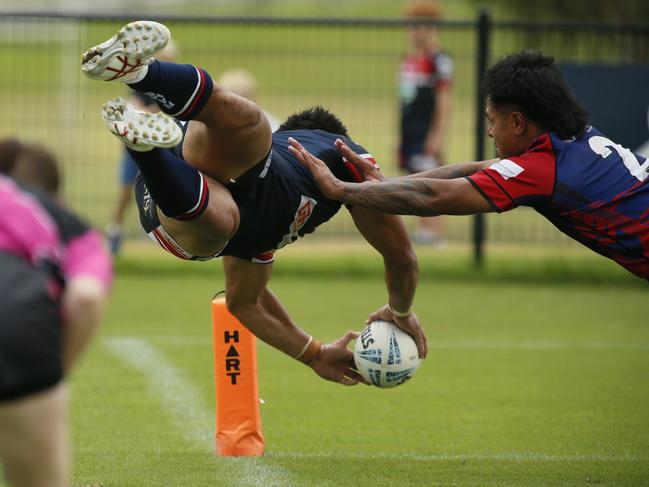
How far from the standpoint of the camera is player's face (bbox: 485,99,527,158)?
A: 5734 millimetres

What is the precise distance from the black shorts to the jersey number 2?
118 inches

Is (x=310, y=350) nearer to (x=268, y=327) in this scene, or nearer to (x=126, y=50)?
(x=268, y=327)

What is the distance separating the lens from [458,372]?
8891 mm

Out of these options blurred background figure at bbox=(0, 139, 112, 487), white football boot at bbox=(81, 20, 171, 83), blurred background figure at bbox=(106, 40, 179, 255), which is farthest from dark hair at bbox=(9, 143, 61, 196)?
blurred background figure at bbox=(106, 40, 179, 255)

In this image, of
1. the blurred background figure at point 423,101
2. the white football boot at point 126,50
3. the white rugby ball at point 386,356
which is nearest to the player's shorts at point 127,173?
the blurred background figure at point 423,101

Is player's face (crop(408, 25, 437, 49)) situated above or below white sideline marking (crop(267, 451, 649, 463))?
above

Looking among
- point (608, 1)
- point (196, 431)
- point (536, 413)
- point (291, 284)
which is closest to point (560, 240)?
point (291, 284)

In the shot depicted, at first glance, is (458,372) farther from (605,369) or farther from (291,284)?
(291,284)

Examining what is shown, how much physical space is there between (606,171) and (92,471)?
2955 millimetres

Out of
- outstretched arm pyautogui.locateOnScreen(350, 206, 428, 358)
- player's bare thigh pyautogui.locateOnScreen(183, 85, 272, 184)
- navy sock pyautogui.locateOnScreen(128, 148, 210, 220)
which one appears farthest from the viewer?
outstretched arm pyautogui.locateOnScreen(350, 206, 428, 358)

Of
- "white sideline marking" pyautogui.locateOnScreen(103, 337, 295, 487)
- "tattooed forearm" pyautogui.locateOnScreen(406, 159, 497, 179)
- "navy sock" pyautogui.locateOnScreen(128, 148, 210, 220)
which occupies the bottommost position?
"white sideline marking" pyautogui.locateOnScreen(103, 337, 295, 487)

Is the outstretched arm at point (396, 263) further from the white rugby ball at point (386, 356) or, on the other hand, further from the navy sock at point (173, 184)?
the navy sock at point (173, 184)

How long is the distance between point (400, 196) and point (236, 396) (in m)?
1.58

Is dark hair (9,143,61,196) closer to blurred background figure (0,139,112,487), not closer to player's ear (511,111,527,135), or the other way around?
blurred background figure (0,139,112,487)
